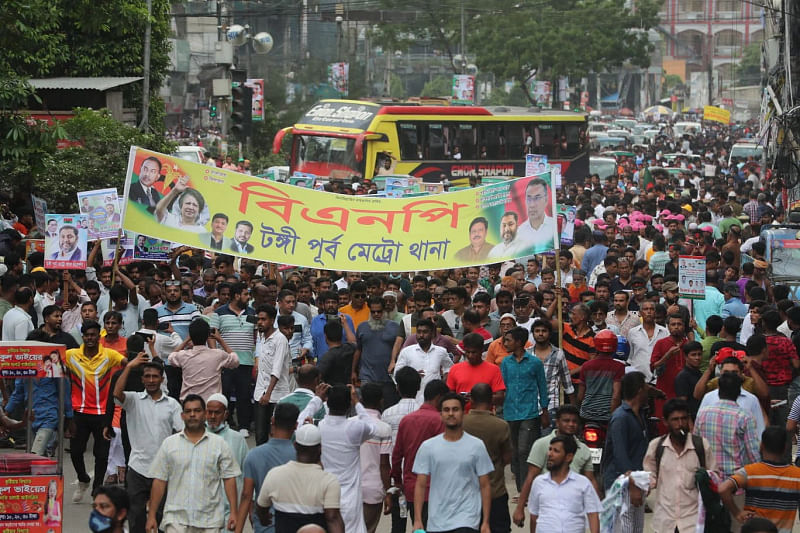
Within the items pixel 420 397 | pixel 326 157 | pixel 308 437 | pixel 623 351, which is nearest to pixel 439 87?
pixel 326 157

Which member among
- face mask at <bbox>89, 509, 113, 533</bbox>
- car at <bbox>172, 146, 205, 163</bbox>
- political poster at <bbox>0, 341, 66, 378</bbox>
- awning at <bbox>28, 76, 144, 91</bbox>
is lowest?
face mask at <bbox>89, 509, 113, 533</bbox>

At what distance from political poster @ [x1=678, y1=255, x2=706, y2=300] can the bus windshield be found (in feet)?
70.9

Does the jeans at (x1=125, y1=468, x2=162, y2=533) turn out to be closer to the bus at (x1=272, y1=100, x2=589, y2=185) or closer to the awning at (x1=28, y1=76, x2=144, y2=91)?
the awning at (x1=28, y1=76, x2=144, y2=91)

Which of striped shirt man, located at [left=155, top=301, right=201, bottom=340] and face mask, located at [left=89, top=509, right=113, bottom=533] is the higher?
striped shirt man, located at [left=155, top=301, right=201, bottom=340]

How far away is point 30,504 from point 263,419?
Result: 9.73 ft

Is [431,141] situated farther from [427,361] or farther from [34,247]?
[427,361]

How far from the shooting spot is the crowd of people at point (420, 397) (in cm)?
739

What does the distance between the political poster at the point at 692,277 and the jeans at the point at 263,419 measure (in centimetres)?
381

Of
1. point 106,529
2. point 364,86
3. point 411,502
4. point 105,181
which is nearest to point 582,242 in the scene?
point 105,181

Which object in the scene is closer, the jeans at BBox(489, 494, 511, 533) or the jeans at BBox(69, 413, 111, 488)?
the jeans at BBox(489, 494, 511, 533)

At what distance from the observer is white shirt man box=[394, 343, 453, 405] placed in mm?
9891

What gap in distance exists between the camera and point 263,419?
10602mm

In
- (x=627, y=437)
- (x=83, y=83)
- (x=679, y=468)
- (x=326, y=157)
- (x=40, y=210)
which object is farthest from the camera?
(x=326, y=157)

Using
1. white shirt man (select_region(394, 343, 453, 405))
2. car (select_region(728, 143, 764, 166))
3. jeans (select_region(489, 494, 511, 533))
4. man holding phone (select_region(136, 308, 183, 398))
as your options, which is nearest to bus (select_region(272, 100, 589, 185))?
car (select_region(728, 143, 764, 166))
